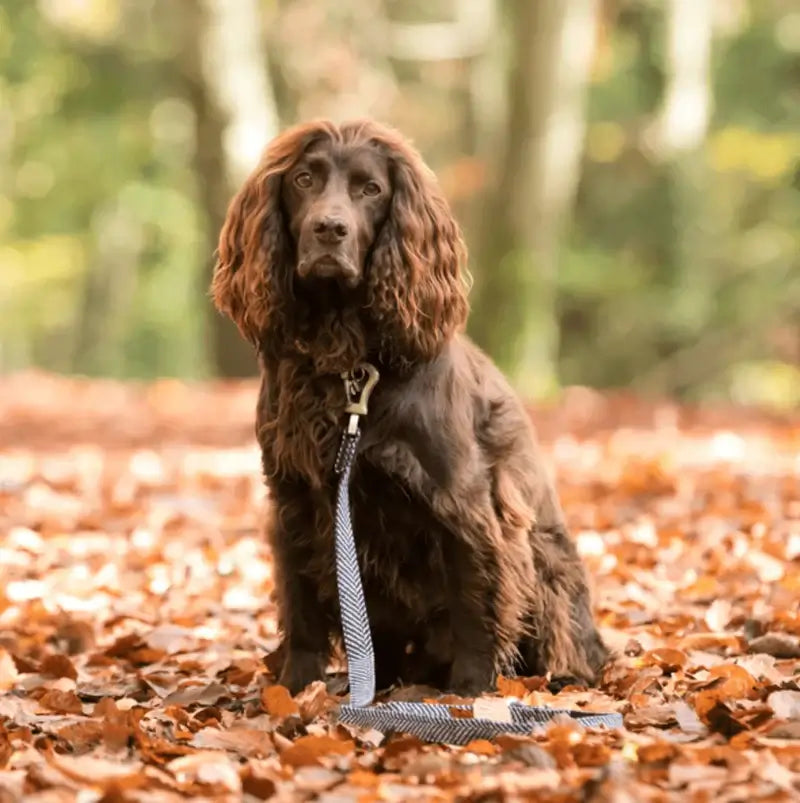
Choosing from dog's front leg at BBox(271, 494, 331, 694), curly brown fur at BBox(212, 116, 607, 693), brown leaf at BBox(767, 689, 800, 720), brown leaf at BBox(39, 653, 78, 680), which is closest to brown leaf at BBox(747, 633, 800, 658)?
curly brown fur at BBox(212, 116, 607, 693)

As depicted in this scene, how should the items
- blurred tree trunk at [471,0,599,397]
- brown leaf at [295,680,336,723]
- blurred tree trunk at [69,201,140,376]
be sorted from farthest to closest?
1. blurred tree trunk at [69,201,140,376]
2. blurred tree trunk at [471,0,599,397]
3. brown leaf at [295,680,336,723]

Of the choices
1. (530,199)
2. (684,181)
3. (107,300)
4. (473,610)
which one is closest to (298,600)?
(473,610)

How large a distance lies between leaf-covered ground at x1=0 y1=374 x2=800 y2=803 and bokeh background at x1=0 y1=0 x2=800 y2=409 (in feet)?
17.2

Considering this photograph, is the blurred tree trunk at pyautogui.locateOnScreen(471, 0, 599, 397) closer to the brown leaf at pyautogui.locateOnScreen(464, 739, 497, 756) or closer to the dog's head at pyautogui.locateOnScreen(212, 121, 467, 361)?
the dog's head at pyautogui.locateOnScreen(212, 121, 467, 361)

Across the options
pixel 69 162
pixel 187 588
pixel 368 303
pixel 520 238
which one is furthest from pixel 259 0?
pixel 368 303

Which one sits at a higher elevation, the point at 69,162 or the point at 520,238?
the point at 69,162

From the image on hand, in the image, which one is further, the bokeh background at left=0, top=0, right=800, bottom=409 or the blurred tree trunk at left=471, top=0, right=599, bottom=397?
the bokeh background at left=0, top=0, right=800, bottom=409

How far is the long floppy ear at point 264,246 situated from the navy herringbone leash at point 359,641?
1.05 ft

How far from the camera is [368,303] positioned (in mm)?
4043

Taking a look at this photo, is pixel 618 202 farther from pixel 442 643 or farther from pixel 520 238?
pixel 442 643

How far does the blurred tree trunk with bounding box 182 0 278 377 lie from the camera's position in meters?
14.8

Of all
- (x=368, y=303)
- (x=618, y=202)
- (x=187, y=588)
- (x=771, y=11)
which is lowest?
(x=187, y=588)

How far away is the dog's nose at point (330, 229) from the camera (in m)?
3.85

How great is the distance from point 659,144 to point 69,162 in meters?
9.20
